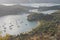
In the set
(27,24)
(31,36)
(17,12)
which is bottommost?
(31,36)

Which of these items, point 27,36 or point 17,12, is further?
point 17,12

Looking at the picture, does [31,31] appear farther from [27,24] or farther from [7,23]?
[7,23]

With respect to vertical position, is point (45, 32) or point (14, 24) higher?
point (14, 24)

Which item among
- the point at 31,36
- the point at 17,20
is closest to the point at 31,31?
the point at 31,36
